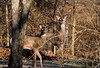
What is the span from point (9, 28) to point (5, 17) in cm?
117

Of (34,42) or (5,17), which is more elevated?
(5,17)

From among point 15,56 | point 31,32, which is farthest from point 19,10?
point 31,32

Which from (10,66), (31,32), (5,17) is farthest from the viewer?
(5,17)

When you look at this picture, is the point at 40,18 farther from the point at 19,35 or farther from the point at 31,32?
the point at 19,35

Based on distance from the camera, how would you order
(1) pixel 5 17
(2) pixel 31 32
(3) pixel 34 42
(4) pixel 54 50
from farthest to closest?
(1) pixel 5 17, (2) pixel 31 32, (4) pixel 54 50, (3) pixel 34 42

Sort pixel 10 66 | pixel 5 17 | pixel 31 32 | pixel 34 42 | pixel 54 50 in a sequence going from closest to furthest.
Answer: pixel 10 66 < pixel 34 42 < pixel 54 50 < pixel 31 32 < pixel 5 17

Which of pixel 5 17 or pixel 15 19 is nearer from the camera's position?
pixel 15 19

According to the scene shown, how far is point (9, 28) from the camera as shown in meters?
16.0

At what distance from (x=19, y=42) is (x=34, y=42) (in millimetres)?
2826

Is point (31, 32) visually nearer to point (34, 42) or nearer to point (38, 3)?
point (38, 3)

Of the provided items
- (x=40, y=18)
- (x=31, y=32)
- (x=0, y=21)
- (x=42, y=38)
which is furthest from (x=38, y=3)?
(x=42, y=38)

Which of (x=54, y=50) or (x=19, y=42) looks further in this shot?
(x=54, y=50)

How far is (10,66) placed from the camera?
7.32 m

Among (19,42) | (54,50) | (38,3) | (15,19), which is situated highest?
(38,3)
